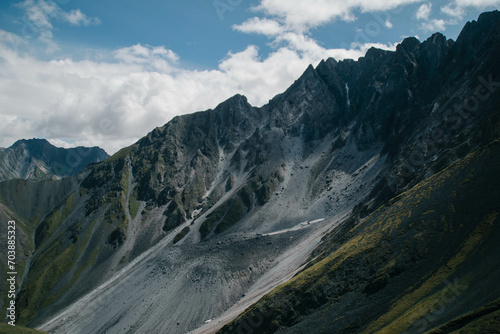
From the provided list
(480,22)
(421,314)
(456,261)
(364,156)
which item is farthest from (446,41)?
(421,314)

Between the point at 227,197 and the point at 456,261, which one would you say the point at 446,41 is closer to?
the point at 227,197

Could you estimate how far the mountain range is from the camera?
51969 mm

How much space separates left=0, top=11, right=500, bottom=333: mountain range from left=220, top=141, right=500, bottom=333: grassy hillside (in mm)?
264

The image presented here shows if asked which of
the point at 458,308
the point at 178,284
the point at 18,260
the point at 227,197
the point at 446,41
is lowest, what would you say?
the point at 458,308

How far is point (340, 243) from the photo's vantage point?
86000mm

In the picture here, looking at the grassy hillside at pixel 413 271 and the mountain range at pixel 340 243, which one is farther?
the mountain range at pixel 340 243

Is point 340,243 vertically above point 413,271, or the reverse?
point 340,243

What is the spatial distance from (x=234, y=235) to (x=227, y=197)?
4450cm

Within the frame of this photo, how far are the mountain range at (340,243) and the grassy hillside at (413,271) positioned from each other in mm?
264

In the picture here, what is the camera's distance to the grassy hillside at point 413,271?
44.3 m

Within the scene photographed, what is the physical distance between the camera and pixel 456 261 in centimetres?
5038

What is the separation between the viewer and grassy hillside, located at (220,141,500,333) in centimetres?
4434

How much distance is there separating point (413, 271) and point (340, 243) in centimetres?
3206

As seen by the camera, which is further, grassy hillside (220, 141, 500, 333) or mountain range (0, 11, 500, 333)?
mountain range (0, 11, 500, 333)
